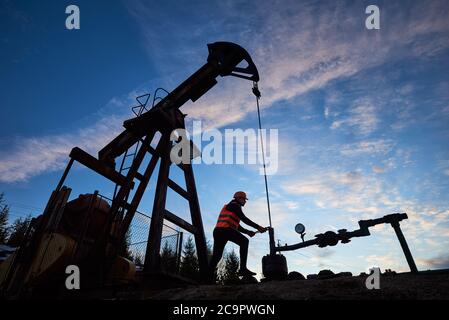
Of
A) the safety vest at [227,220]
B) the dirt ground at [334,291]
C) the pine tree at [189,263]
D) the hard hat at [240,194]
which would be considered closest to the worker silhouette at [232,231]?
the safety vest at [227,220]

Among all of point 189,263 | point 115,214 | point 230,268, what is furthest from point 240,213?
point 230,268

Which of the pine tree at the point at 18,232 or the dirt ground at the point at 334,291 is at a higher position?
the pine tree at the point at 18,232

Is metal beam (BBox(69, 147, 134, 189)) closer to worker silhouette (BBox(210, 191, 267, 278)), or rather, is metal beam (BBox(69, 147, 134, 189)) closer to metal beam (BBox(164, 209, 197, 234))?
metal beam (BBox(164, 209, 197, 234))

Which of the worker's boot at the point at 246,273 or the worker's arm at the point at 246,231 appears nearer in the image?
the worker's boot at the point at 246,273

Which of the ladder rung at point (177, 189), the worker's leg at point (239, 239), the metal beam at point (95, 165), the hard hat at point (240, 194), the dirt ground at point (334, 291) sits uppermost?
the metal beam at point (95, 165)

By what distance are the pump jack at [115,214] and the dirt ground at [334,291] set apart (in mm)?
1643

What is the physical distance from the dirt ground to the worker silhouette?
4.34ft

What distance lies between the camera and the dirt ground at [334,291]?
242 centimetres

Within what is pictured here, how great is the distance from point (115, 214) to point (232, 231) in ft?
7.68

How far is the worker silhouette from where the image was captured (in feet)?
15.4

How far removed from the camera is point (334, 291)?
2.69 meters

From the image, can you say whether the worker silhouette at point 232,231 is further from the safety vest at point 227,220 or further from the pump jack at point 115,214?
the pump jack at point 115,214
